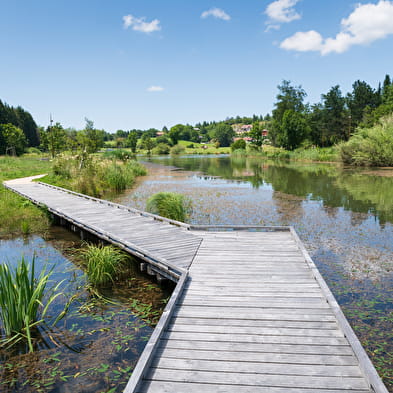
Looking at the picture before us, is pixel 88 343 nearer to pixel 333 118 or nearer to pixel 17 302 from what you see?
pixel 17 302

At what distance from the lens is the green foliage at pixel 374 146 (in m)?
28.2

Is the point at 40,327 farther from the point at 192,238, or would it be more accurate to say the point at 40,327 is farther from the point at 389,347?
the point at 389,347

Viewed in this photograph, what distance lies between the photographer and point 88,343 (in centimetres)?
441

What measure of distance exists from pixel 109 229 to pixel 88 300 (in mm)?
2726

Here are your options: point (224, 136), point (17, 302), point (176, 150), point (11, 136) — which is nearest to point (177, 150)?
point (176, 150)

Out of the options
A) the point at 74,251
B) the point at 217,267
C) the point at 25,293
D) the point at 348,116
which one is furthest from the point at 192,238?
the point at 348,116

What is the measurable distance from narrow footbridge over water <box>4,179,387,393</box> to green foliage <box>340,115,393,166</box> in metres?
26.4

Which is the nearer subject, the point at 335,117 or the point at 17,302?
the point at 17,302

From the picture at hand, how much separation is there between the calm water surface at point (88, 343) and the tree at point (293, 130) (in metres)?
51.4

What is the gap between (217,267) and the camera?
5719mm

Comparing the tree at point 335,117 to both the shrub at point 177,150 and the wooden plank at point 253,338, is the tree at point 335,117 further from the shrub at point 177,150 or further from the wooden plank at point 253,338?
the wooden plank at point 253,338

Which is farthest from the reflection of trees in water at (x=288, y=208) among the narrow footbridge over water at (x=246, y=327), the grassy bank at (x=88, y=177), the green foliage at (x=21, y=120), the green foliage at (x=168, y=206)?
the green foliage at (x=21, y=120)

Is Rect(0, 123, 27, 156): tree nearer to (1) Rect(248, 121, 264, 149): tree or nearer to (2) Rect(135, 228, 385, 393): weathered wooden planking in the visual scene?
(1) Rect(248, 121, 264, 149): tree

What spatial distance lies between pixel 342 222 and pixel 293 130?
149 ft
